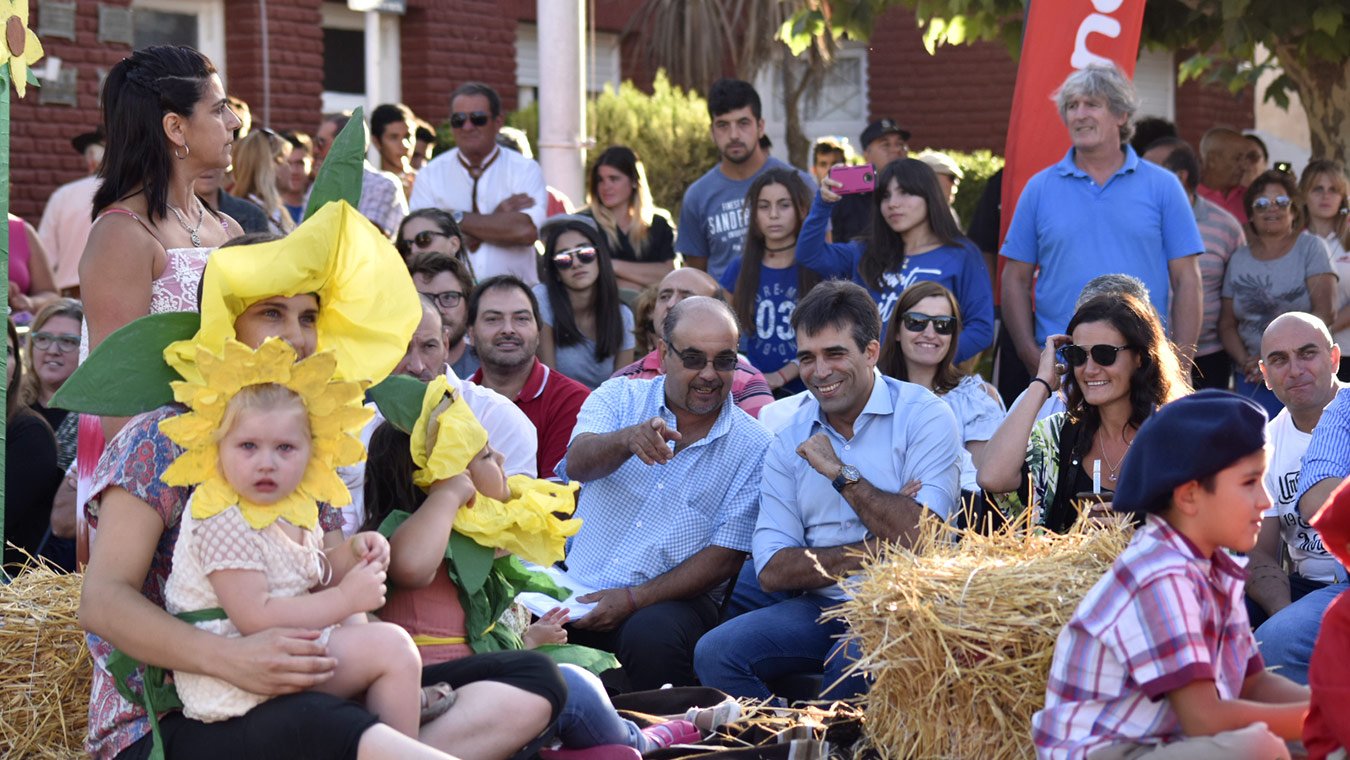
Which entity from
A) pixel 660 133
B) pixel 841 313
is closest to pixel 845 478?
pixel 841 313

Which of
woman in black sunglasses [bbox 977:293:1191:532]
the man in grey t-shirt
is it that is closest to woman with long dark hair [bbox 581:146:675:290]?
the man in grey t-shirt

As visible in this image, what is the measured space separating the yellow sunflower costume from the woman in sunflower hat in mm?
41

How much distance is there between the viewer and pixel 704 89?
1814cm

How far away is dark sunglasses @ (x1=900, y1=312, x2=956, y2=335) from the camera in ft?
18.2

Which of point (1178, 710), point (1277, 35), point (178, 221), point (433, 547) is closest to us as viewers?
point (1178, 710)

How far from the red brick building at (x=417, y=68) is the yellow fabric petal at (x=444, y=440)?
31.7 feet

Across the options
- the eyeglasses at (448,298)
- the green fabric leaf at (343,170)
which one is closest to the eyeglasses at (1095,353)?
the green fabric leaf at (343,170)

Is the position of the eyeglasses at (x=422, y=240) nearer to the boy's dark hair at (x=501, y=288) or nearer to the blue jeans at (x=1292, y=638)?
the boy's dark hair at (x=501, y=288)

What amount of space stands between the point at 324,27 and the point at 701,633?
11.3m

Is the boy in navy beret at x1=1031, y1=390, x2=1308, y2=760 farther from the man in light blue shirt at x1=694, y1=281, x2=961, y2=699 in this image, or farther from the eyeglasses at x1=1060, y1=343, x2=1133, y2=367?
the man in light blue shirt at x1=694, y1=281, x2=961, y2=699

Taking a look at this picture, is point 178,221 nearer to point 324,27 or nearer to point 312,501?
point 312,501

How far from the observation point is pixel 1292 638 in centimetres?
439

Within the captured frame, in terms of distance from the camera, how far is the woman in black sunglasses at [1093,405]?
455cm

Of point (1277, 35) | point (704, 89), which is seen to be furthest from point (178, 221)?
point (704, 89)
